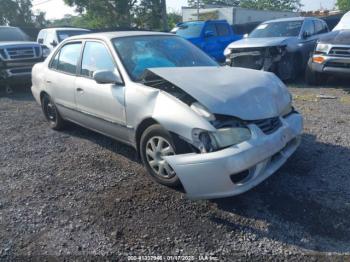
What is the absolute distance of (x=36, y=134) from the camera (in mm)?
5676

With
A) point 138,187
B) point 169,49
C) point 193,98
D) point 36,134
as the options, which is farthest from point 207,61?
point 36,134

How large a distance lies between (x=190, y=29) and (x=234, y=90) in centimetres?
1072

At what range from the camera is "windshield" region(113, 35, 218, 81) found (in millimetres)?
4031

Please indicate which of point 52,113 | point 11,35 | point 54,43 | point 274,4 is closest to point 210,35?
point 54,43

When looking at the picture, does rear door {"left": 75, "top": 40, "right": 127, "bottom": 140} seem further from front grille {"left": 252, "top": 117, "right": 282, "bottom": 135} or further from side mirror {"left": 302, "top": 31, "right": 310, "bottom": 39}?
side mirror {"left": 302, "top": 31, "right": 310, "bottom": 39}

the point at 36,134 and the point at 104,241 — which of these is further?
the point at 36,134

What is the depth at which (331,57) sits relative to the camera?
7660 millimetres

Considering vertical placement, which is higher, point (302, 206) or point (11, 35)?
point (11, 35)

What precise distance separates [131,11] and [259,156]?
109ft

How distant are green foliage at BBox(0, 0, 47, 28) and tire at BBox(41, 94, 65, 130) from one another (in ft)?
137

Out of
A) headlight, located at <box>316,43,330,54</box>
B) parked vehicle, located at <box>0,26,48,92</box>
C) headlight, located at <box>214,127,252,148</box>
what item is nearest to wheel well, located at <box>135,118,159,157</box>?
headlight, located at <box>214,127,252,148</box>

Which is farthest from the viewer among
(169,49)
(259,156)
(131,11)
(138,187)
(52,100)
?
(131,11)

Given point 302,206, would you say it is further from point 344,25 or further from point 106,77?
point 344,25

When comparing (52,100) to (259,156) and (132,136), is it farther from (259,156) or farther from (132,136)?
(259,156)
